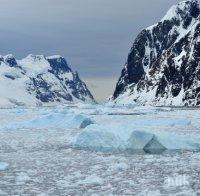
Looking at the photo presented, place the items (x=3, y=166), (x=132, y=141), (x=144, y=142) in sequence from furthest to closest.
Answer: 1. (x=132, y=141)
2. (x=144, y=142)
3. (x=3, y=166)

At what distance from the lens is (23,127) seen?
40.7 metres

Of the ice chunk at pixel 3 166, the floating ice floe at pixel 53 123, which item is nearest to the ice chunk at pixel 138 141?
the ice chunk at pixel 3 166

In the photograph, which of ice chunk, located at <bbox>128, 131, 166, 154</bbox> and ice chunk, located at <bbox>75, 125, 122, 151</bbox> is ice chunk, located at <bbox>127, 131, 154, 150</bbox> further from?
ice chunk, located at <bbox>75, 125, 122, 151</bbox>

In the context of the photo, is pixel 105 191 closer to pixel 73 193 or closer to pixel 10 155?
pixel 73 193

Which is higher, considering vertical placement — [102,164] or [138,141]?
[138,141]

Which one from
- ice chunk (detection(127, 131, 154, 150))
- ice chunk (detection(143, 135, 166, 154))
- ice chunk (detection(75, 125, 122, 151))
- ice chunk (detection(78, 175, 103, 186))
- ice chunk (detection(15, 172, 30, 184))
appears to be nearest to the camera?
ice chunk (detection(78, 175, 103, 186))

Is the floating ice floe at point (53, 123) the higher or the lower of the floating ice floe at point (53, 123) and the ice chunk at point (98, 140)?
the higher

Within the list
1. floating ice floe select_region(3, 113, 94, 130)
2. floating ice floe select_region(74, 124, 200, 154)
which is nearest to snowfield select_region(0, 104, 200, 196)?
floating ice floe select_region(74, 124, 200, 154)

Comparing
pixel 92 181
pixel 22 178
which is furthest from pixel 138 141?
pixel 22 178

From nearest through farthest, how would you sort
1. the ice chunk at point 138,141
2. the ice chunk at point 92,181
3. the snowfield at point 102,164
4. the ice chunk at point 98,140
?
1. the snowfield at point 102,164
2. the ice chunk at point 92,181
3. the ice chunk at point 138,141
4. the ice chunk at point 98,140

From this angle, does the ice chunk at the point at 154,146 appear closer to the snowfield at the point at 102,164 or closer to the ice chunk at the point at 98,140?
the snowfield at the point at 102,164

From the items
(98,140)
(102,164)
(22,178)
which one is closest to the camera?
(22,178)

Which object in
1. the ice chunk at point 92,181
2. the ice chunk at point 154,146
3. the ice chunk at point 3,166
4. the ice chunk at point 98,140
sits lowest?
the ice chunk at point 92,181

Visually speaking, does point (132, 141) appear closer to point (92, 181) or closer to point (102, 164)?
point (102, 164)
